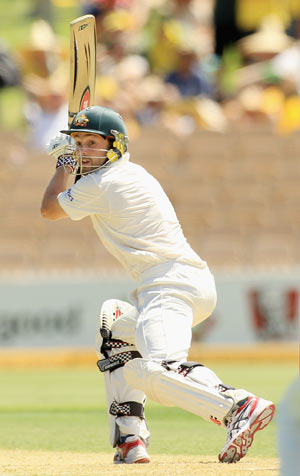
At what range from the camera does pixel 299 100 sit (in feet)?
49.5

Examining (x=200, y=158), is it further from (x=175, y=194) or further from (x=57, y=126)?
(x=57, y=126)

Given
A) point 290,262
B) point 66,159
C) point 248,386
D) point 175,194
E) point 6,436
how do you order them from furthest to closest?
point 175,194 < point 290,262 < point 248,386 < point 6,436 < point 66,159

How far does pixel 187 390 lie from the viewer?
207 inches

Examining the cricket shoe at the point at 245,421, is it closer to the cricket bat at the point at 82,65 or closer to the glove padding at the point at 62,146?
the glove padding at the point at 62,146

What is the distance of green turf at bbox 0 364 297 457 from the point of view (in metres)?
6.55

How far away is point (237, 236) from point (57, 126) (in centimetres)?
330

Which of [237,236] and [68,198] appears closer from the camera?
[68,198]

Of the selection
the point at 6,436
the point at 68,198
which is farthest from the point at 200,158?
the point at 68,198

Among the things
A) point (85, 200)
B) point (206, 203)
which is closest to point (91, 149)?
point (85, 200)

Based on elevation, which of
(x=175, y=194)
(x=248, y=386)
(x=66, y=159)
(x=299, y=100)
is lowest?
(x=248, y=386)

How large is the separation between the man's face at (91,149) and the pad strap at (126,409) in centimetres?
125

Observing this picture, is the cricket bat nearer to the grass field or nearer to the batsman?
the batsman

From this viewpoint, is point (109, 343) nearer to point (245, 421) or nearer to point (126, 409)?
point (126, 409)

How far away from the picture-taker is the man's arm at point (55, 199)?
576 centimetres
